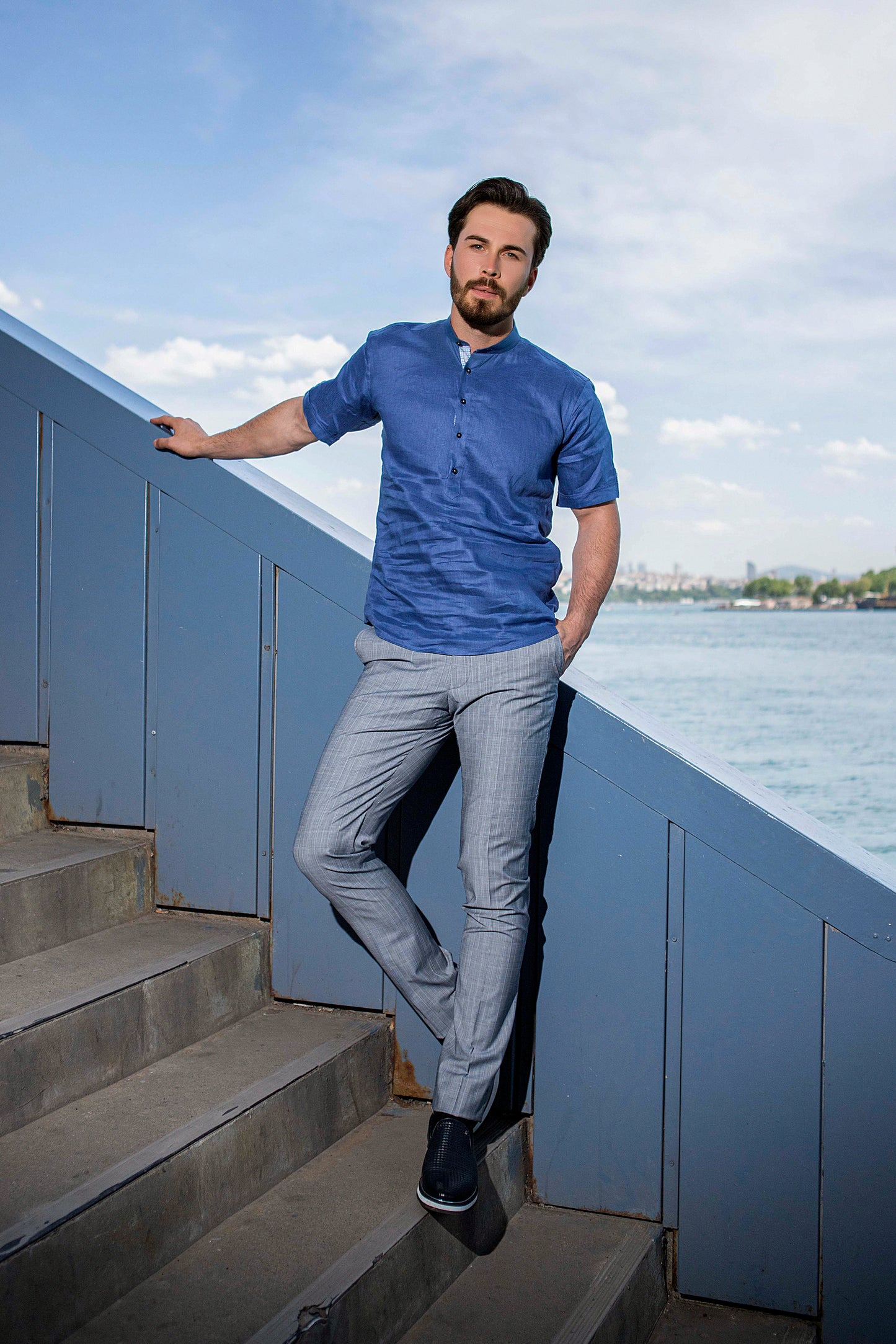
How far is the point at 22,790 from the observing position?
2.99m

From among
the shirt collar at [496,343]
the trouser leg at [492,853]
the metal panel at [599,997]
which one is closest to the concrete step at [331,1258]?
the metal panel at [599,997]

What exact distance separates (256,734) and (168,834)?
39 cm

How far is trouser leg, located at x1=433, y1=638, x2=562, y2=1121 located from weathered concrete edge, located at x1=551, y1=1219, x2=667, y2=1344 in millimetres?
421

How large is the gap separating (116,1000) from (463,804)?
83 centimetres

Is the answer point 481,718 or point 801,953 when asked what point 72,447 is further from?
point 801,953

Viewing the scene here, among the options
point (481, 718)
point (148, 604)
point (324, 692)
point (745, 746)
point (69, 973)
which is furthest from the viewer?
point (745, 746)

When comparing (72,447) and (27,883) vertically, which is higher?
(72,447)

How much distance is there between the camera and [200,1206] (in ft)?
6.66

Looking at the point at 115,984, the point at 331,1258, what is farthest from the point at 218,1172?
the point at 115,984

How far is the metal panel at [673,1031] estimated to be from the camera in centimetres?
242

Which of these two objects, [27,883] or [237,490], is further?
[237,490]

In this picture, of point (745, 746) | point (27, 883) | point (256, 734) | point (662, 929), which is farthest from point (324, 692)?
point (745, 746)

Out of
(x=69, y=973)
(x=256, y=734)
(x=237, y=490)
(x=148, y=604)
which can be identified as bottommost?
(x=69, y=973)

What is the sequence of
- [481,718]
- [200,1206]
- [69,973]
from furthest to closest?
[69,973] < [481,718] < [200,1206]
